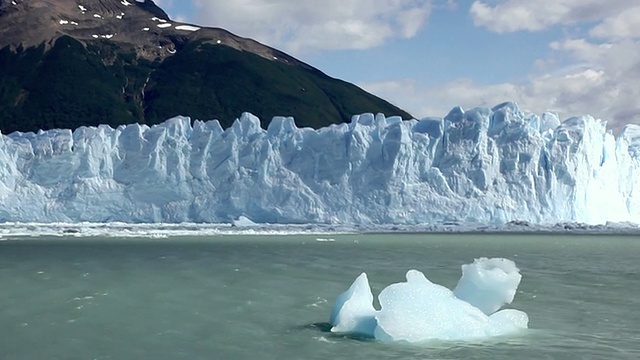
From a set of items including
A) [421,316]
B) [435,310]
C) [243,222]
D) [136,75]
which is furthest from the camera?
[136,75]

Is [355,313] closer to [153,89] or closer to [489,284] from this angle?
[489,284]

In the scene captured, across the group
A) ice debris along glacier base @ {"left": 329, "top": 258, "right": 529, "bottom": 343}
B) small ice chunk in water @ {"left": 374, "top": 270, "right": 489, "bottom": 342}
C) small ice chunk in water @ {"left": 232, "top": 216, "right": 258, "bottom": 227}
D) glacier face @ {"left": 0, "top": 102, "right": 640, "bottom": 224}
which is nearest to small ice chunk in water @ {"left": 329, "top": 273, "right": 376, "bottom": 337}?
ice debris along glacier base @ {"left": 329, "top": 258, "right": 529, "bottom": 343}

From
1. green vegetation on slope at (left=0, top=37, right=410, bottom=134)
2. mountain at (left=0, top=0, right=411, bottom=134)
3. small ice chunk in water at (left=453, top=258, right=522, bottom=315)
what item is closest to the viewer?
small ice chunk in water at (left=453, top=258, right=522, bottom=315)

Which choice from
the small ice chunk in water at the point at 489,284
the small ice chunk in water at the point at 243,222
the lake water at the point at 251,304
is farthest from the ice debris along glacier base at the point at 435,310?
the small ice chunk in water at the point at 243,222

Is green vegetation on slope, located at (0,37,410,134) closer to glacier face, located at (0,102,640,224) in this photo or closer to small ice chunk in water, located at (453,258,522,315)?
glacier face, located at (0,102,640,224)

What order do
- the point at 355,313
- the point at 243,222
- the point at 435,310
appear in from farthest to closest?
the point at 243,222 → the point at 355,313 → the point at 435,310

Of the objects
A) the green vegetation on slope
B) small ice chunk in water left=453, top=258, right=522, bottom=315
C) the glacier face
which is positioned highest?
the green vegetation on slope

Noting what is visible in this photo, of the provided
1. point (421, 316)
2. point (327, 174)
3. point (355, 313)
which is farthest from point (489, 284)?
point (327, 174)

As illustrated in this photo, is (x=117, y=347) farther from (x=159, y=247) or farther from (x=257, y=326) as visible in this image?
(x=159, y=247)

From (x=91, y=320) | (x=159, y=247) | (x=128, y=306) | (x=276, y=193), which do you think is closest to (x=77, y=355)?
(x=91, y=320)
